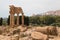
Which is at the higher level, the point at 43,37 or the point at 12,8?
the point at 12,8

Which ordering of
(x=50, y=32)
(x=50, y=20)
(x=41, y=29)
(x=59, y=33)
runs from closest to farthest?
1. (x=41, y=29)
2. (x=50, y=32)
3. (x=59, y=33)
4. (x=50, y=20)

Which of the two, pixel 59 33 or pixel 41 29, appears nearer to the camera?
pixel 41 29

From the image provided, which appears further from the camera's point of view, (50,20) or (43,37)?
(50,20)

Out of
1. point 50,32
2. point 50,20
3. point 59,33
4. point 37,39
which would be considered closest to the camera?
point 37,39

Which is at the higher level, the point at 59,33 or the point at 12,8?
the point at 12,8

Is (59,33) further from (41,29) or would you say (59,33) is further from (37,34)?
(37,34)

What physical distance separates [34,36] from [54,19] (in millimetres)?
34933

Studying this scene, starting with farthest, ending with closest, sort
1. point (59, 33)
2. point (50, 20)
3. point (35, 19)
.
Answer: point (35, 19) < point (50, 20) < point (59, 33)

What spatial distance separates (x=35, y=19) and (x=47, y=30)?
118 ft

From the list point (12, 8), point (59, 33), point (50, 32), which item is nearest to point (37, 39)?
point (50, 32)

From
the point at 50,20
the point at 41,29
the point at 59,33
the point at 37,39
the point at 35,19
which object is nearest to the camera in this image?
the point at 37,39

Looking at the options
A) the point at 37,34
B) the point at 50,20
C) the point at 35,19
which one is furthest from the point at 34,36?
the point at 35,19

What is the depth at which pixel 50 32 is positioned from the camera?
52.1ft

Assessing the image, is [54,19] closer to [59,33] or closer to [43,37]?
[59,33]
